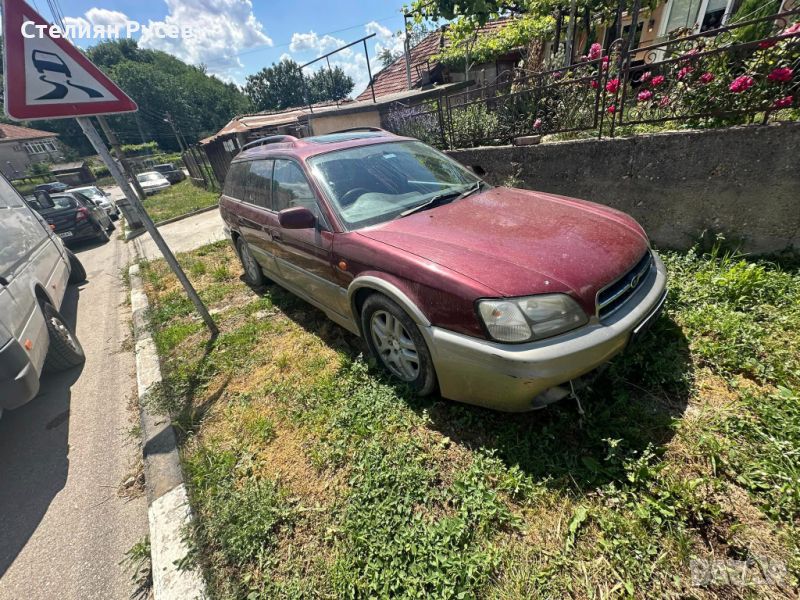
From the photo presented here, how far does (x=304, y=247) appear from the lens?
289 centimetres

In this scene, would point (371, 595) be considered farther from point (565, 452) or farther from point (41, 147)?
point (41, 147)

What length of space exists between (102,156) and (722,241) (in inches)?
219

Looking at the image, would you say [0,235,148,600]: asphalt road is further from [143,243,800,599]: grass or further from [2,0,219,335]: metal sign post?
[2,0,219,335]: metal sign post

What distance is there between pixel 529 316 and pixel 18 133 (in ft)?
Result: 206

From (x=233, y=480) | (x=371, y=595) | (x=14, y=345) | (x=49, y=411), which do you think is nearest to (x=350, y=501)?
(x=371, y=595)

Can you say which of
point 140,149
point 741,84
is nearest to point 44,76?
point 741,84

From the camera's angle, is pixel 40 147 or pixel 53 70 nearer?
pixel 53 70

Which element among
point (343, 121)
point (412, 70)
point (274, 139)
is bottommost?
point (343, 121)

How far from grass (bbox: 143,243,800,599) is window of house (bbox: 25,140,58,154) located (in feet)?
198

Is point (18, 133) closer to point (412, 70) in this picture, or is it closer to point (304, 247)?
point (412, 70)

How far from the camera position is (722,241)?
10.6 feet

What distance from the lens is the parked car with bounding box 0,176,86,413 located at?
258 cm

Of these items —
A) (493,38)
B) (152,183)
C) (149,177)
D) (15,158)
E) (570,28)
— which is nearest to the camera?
(570,28)

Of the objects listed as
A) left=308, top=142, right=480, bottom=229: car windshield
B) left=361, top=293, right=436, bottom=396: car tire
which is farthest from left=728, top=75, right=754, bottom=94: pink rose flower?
left=361, top=293, right=436, bottom=396: car tire
